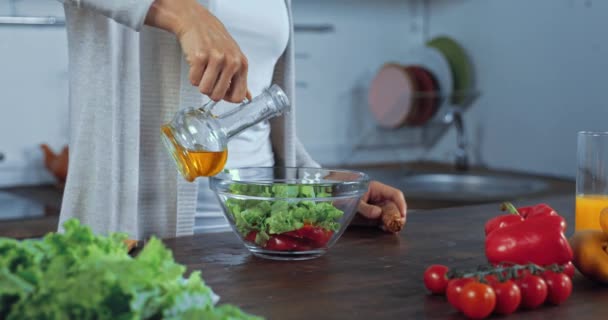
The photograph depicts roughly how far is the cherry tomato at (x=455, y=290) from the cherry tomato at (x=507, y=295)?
0.03 meters

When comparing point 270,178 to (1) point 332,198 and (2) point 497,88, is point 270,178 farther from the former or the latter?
(2) point 497,88

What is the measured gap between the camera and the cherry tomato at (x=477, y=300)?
847 mm

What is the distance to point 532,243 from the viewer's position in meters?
1.00

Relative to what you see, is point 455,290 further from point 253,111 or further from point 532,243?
point 253,111

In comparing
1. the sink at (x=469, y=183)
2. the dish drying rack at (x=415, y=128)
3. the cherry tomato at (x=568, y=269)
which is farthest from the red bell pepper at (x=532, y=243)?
the dish drying rack at (x=415, y=128)

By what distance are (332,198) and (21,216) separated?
135 centimetres

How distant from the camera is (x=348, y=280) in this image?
1.02 meters

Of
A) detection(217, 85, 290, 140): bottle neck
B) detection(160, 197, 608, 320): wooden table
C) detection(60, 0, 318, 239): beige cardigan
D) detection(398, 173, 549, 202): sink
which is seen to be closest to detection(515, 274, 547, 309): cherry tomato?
detection(160, 197, 608, 320): wooden table

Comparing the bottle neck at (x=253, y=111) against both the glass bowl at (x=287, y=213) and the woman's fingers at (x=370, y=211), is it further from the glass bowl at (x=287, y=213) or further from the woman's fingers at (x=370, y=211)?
the woman's fingers at (x=370, y=211)

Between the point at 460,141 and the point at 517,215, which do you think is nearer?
the point at 517,215

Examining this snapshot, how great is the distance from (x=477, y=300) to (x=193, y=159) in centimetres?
44

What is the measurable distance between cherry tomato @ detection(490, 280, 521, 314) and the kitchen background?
6.14 feet

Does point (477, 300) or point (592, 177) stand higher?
point (592, 177)

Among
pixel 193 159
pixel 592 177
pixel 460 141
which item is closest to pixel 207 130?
pixel 193 159
